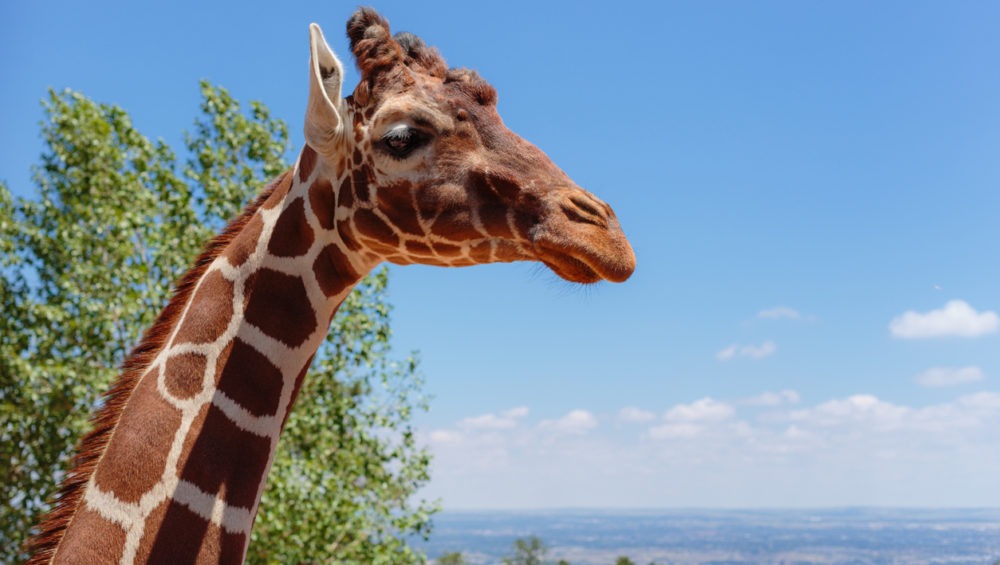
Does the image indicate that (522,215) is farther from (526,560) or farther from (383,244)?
(526,560)

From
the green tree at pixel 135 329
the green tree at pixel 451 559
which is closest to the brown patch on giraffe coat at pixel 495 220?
the green tree at pixel 135 329

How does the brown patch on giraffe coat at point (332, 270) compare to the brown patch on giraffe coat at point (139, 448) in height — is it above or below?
above

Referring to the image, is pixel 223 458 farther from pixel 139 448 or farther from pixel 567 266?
pixel 567 266

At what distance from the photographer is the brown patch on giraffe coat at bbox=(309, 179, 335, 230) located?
363cm

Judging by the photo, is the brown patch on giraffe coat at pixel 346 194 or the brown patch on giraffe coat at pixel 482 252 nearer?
the brown patch on giraffe coat at pixel 482 252

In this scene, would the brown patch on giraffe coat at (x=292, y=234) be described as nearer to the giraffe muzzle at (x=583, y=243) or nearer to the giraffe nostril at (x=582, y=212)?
the giraffe muzzle at (x=583, y=243)

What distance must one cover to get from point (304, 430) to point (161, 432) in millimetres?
11594

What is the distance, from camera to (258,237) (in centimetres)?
363

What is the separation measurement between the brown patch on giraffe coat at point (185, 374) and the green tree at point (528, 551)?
80.9m

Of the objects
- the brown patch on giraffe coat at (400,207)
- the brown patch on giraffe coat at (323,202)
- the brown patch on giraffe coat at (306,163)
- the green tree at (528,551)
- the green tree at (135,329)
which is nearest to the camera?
the brown patch on giraffe coat at (400,207)

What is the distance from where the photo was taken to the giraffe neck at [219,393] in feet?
9.88

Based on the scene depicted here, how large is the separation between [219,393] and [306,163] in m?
1.11

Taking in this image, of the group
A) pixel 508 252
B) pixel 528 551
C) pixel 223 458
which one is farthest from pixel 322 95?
pixel 528 551

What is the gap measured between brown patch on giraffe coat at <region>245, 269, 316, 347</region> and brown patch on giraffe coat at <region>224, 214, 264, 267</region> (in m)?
0.12
